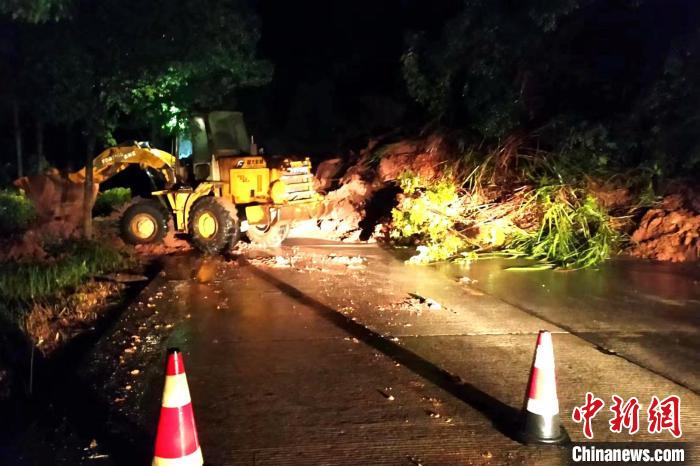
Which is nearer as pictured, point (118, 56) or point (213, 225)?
point (118, 56)

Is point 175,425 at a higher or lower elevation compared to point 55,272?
lower

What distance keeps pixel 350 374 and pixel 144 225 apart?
27.5ft

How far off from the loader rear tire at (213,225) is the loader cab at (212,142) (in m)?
0.66

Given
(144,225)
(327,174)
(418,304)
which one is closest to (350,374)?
(418,304)

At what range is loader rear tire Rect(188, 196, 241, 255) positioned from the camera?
12.1m

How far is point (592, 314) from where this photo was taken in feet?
26.3

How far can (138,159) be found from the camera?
13.0m

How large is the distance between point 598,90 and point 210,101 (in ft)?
26.9

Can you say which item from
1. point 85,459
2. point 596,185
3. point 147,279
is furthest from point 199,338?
point 596,185

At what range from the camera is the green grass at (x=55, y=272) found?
8.91 m

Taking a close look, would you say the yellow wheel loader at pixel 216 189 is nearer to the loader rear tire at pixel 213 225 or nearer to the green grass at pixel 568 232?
the loader rear tire at pixel 213 225

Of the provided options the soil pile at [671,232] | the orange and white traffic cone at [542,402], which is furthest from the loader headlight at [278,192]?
the orange and white traffic cone at [542,402]

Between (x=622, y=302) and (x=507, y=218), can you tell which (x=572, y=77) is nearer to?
(x=507, y=218)

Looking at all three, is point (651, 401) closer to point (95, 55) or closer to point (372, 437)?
point (372, 437)
